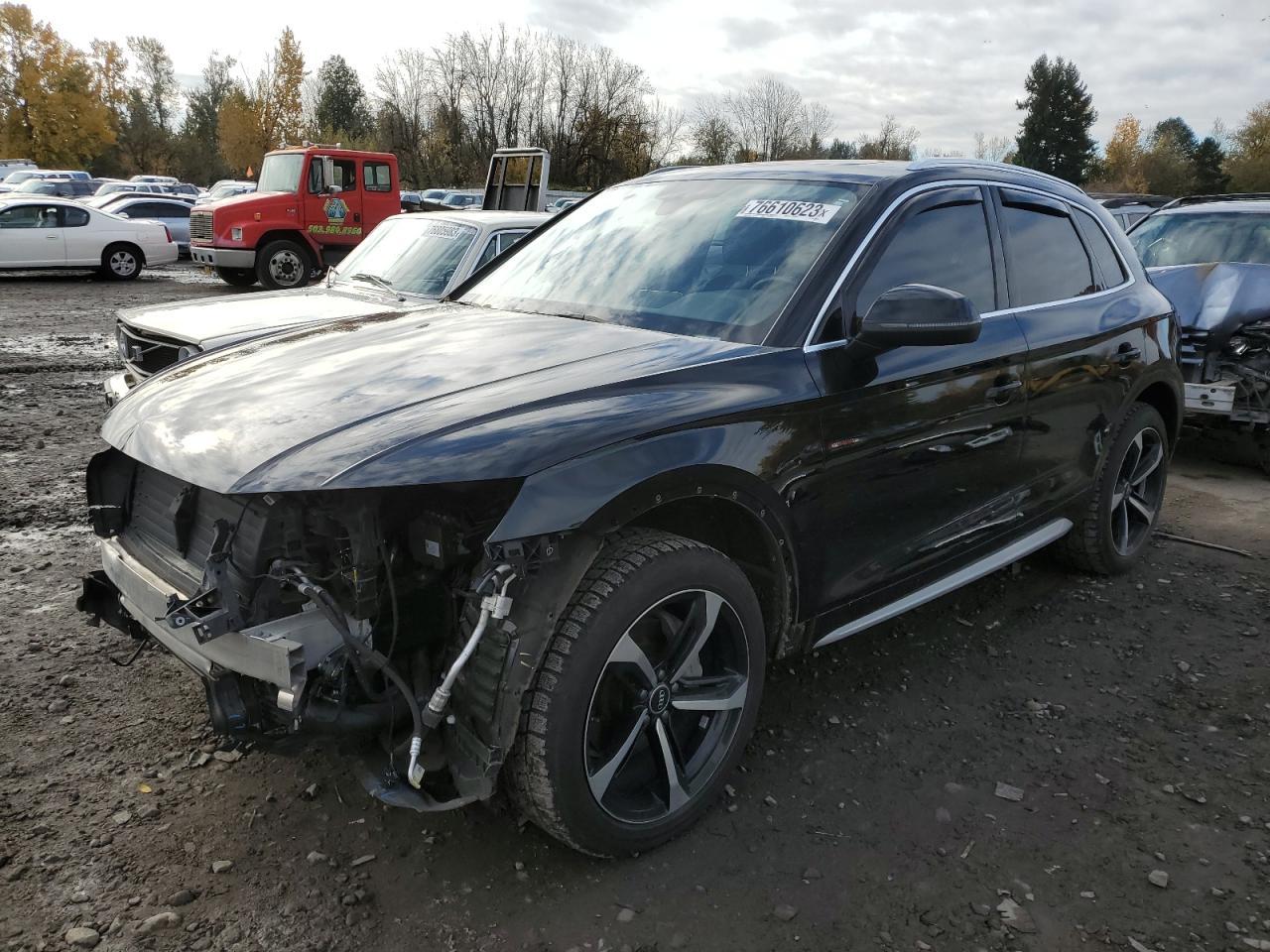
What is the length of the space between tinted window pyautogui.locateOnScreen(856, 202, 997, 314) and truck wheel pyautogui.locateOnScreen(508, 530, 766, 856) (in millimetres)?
1101

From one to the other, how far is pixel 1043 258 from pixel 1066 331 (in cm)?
33

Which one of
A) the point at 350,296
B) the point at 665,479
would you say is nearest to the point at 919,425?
the point at 665,479

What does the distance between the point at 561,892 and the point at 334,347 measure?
1.78 metres

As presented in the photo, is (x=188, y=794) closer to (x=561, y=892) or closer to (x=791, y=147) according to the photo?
(x=561, y=892)

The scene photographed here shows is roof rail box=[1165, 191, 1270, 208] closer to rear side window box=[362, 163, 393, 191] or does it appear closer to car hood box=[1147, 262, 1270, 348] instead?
car hood box=[1147, 262, 1270, 348]

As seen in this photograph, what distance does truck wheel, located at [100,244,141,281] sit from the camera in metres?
18.5

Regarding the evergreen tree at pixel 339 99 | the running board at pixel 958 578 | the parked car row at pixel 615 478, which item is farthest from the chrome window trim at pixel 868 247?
the evergreen tree at pixel 339 99

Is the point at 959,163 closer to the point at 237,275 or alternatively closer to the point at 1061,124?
the point at 237,275

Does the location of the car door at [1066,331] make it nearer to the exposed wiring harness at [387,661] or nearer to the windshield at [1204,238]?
the exposed wiring harness at [387,661]

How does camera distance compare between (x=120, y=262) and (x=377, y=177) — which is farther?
(x=120, y=262)

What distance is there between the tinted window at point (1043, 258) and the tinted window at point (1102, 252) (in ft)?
0.39

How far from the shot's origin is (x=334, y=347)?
3.01m

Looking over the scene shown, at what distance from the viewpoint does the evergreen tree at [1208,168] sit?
59.2m

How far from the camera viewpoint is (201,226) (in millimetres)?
16422
